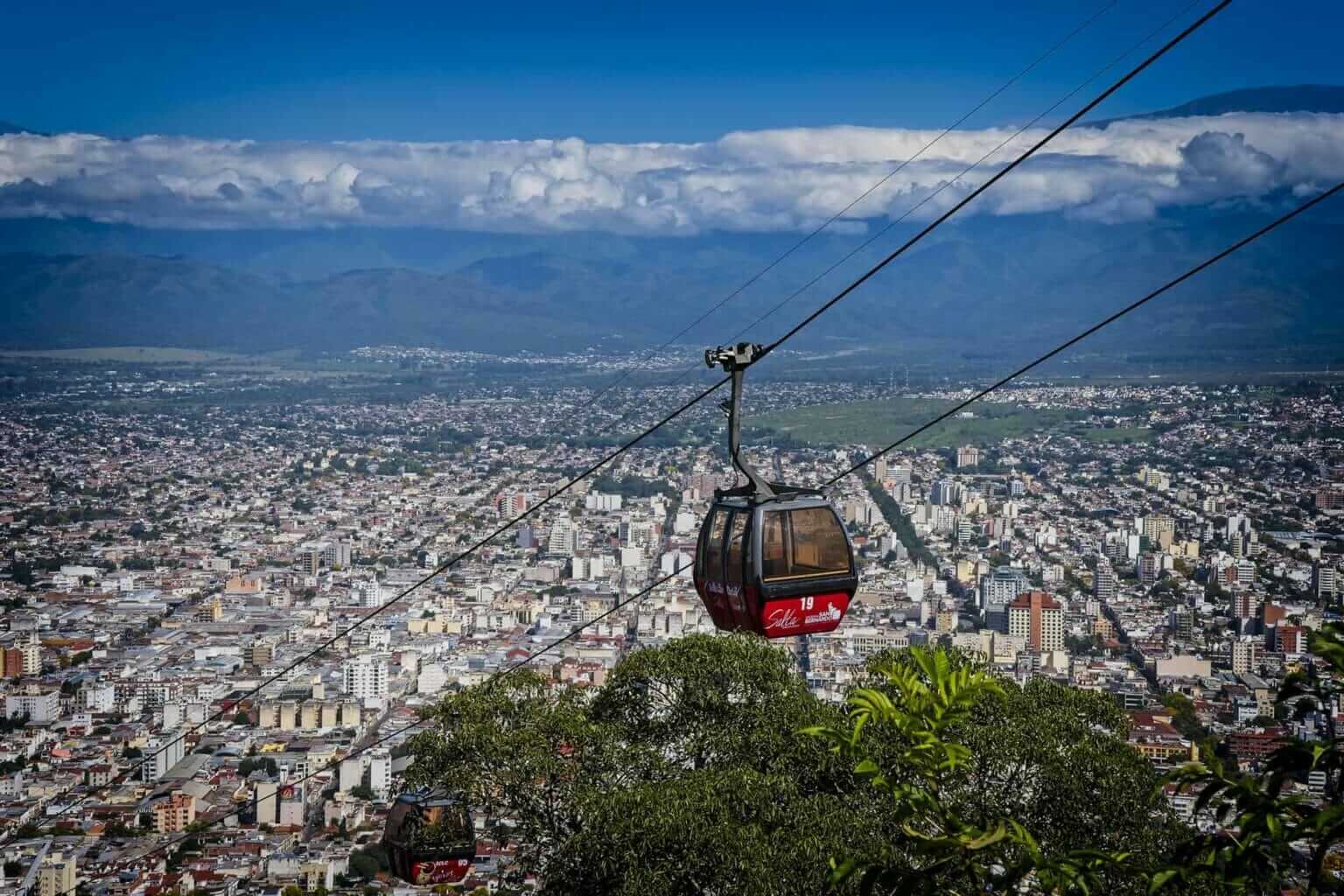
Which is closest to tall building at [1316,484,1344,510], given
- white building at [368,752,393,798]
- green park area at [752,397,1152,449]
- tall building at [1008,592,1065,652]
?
tall building at [1008,592,1065,652]

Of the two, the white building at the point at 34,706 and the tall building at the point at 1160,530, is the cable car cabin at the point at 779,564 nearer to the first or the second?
the white building at the point at 34,706

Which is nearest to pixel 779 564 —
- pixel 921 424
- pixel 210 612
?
pixel 210 612

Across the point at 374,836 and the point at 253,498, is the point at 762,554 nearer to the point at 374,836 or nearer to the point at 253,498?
the point at 374,836

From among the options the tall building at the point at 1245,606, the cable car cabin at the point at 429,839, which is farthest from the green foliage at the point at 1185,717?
the cable car cabin at the point at 429,839

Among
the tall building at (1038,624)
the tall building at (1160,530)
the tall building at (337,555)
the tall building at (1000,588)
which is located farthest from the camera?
the tall building at (337,555)

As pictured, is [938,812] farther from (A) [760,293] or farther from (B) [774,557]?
(A) [760,293]
